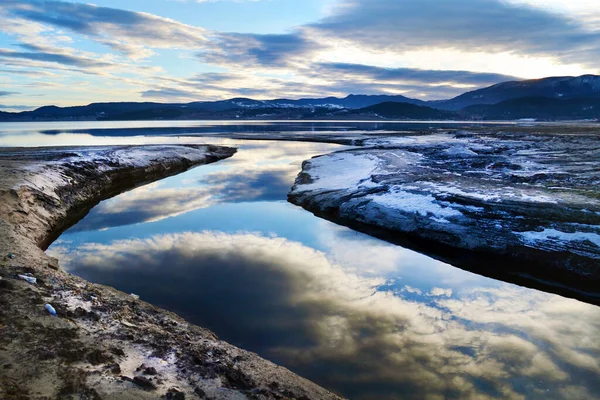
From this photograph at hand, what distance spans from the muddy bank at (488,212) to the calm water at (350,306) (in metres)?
1.33

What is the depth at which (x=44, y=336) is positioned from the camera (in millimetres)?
6645

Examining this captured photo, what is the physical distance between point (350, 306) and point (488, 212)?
9426 millimetres

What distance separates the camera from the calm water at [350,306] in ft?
26.3

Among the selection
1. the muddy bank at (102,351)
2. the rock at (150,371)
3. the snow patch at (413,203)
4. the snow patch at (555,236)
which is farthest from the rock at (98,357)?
the snow patch at (413,203)

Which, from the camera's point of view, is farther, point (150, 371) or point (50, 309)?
point (50, 309)

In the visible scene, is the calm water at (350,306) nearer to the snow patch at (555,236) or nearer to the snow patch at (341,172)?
the snow patch at (555,236)

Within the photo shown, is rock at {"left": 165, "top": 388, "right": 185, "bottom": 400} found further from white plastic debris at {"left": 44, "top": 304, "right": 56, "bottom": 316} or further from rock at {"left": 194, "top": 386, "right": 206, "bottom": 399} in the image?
white plastic debris at {"left": 44, "top": 304, "right": 56, "bottom": 316}

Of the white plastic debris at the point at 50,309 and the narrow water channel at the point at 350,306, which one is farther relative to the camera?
the narrow water channel at the point at 350,306

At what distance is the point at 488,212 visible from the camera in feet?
55.0

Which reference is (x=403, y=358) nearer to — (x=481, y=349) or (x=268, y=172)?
(x=481, y=349)

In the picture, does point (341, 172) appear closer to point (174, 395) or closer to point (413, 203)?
point (413, 203)

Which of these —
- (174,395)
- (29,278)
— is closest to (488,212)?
(174,395)

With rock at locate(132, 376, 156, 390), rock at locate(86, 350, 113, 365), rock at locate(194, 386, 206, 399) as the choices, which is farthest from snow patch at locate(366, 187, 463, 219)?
rock at locate(86, 350, 113, 365)

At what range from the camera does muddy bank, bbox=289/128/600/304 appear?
44.1ft
